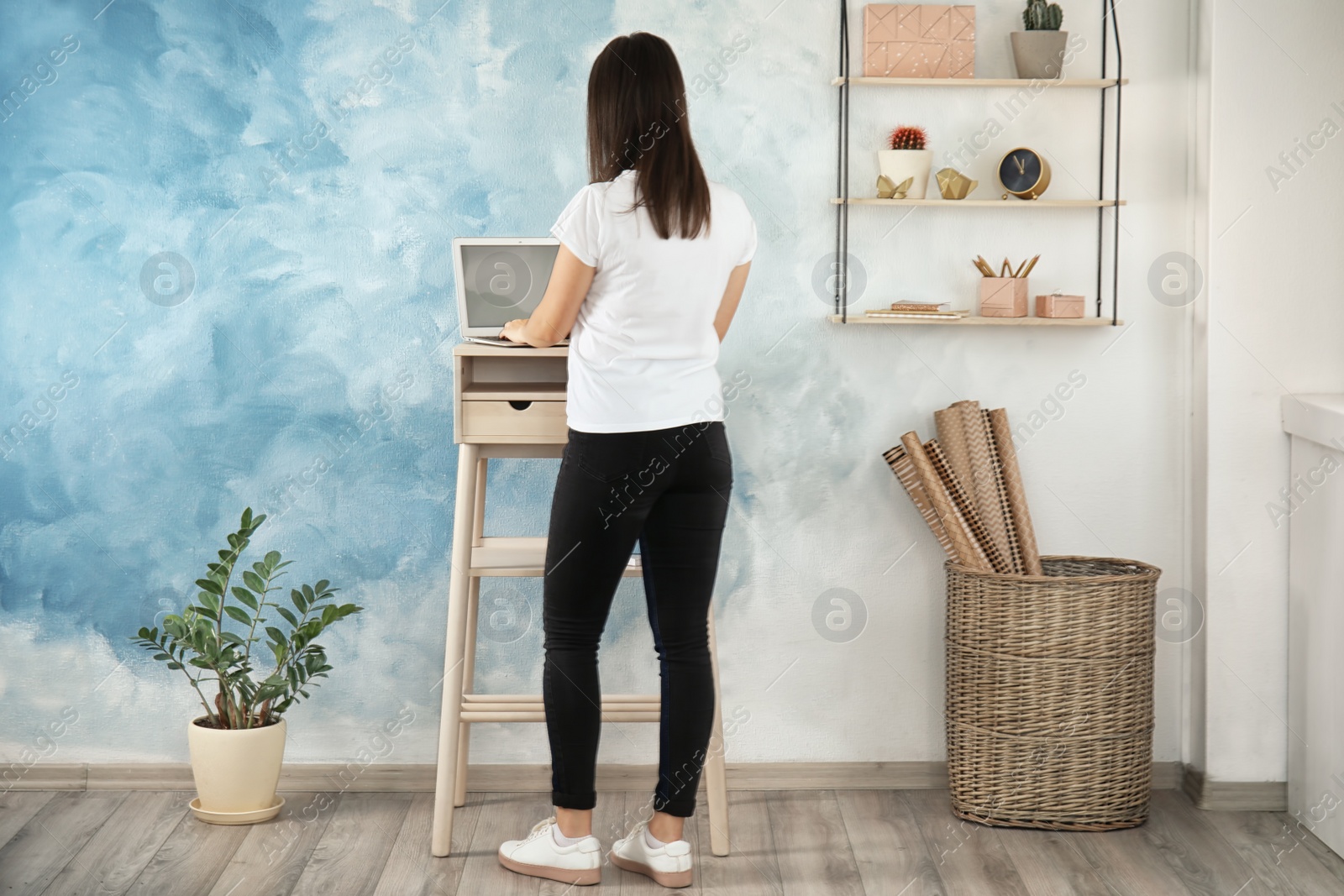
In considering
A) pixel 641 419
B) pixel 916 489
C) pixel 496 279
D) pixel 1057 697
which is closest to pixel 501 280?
pixel 496 279

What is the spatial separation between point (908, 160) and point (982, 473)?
0.67 metres

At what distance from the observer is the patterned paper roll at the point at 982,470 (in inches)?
97.1

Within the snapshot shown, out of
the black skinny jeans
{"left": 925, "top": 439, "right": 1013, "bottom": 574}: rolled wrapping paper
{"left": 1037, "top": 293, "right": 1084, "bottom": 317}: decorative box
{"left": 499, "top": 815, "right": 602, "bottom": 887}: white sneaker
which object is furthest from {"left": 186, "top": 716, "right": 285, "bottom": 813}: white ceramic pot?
{"left": 1037, "top": 293, "right": 1084, "bottom": 317}: decorative box

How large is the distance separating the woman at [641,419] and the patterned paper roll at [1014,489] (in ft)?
2.37

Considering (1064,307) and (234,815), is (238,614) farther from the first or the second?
(1064,307)

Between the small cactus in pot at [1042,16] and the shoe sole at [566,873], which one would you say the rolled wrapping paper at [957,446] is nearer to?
the small cactus in pot at [1042,16]

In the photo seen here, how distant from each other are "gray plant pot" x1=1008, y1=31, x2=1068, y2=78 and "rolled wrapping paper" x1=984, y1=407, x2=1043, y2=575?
2.32 ft

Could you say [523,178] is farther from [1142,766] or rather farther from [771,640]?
[1142,766]

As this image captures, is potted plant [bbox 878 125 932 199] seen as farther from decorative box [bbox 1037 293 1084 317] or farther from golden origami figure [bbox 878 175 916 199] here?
decorative box [bbox 1037 293 1084 317]

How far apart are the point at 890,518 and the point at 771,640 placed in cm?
38

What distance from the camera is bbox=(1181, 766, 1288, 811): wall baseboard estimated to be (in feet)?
8.23

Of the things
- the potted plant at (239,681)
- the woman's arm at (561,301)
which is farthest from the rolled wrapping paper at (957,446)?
the potted plant at (239,681)

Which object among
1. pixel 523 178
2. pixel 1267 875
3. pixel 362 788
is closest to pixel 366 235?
pixel 523 178

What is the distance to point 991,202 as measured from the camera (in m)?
2.44
